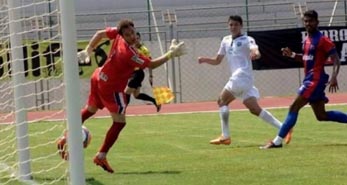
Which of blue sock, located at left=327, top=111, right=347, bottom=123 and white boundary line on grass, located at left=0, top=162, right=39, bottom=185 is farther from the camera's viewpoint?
blue sock, located at left=327, top=111, right=347, bottom=123

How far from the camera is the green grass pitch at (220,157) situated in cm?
968

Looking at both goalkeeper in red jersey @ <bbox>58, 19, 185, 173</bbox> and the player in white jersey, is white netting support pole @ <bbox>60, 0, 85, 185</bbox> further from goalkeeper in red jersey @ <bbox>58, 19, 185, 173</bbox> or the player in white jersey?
the player in white jersey

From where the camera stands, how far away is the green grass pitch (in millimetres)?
9680

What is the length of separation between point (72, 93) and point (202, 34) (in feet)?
82.2

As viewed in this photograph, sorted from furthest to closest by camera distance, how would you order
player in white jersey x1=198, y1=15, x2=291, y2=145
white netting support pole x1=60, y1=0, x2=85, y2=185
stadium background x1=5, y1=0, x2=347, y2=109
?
stadium background x1=5, y1=0, x2=347, y2=109 < player in white jersey x1=198, y1=15, x2=291, y2=145 < white netting support pole x1=60, y1=0, x2=85, y2=185

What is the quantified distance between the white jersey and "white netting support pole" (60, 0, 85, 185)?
7.42 meters

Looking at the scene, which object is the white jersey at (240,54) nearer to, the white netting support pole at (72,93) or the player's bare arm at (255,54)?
the player's bare arm at (255,54)

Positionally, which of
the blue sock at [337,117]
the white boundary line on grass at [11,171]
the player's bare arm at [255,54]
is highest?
the player's bare arm at [255,54]

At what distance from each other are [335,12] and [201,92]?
6900 millimetres

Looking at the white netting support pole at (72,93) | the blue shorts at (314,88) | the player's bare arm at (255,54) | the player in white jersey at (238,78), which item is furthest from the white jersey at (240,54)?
the white netting support pole at (72,93)

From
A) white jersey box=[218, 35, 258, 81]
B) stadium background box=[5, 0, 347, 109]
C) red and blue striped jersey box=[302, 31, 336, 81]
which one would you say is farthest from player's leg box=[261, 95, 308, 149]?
stadium background box=[5, 0, 347, 109]

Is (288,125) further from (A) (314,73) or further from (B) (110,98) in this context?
(B) (110,98)

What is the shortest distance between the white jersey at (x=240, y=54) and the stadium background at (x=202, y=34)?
1142cm

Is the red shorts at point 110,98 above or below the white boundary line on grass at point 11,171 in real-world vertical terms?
above
